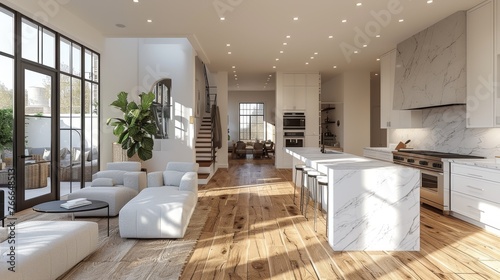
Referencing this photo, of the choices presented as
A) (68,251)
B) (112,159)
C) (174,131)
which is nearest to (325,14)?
(174,131)

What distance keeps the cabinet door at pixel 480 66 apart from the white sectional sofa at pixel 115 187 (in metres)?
5.55

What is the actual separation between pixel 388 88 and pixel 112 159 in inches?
271

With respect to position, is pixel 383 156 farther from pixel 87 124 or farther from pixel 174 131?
pixel 87 124

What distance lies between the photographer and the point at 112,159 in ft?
26.3

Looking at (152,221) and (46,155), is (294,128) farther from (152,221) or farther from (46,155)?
(152,221)

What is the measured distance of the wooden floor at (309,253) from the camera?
3006mm

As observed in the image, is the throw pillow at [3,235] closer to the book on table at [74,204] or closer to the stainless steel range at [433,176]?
the book on table at [74,204]

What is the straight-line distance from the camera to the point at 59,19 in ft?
→ 18.8

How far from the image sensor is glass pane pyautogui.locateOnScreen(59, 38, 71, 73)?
244 inches

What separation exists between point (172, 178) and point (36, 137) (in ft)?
7.88

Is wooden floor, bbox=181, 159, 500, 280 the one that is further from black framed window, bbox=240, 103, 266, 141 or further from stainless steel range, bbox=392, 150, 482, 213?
black framed window, bbox=240, 103, 266, 141

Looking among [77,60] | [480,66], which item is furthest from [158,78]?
[480,66]

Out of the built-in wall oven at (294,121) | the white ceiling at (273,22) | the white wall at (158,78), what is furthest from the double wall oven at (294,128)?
the white wall at (158,78)

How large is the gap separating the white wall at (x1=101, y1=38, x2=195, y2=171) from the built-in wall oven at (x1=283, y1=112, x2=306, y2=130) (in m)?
3.77
